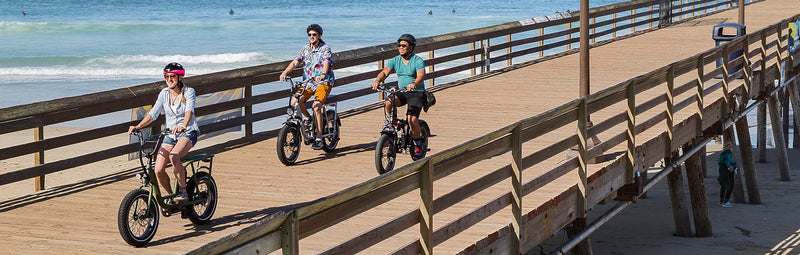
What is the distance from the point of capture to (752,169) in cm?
1864

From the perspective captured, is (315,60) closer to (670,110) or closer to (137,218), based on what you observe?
(670,110)

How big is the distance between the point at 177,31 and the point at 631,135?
185ft

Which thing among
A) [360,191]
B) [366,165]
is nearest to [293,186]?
[366,165]

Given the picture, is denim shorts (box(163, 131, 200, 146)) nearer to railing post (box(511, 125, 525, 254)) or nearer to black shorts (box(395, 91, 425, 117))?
railing post (box(511, 125, 525, 254))

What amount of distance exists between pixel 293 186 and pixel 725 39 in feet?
29.5

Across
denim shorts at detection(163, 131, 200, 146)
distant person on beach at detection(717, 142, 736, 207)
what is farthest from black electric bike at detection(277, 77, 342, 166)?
distant person on beach at detection(717, 142, 736, 207)

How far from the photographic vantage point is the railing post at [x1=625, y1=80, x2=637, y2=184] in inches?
390

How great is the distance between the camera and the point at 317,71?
11156 mm

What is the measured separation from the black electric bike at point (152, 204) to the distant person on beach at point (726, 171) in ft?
38.0

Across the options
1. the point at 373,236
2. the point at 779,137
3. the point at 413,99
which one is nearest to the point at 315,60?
the point at 413,99

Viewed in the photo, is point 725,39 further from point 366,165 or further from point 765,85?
point 366,165

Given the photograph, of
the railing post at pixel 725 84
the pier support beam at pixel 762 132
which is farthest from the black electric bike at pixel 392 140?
the pier support beam at pixel 762 132

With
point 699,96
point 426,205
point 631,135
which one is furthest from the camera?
point 699,96

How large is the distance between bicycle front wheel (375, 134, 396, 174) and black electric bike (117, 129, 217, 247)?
2081 mm
